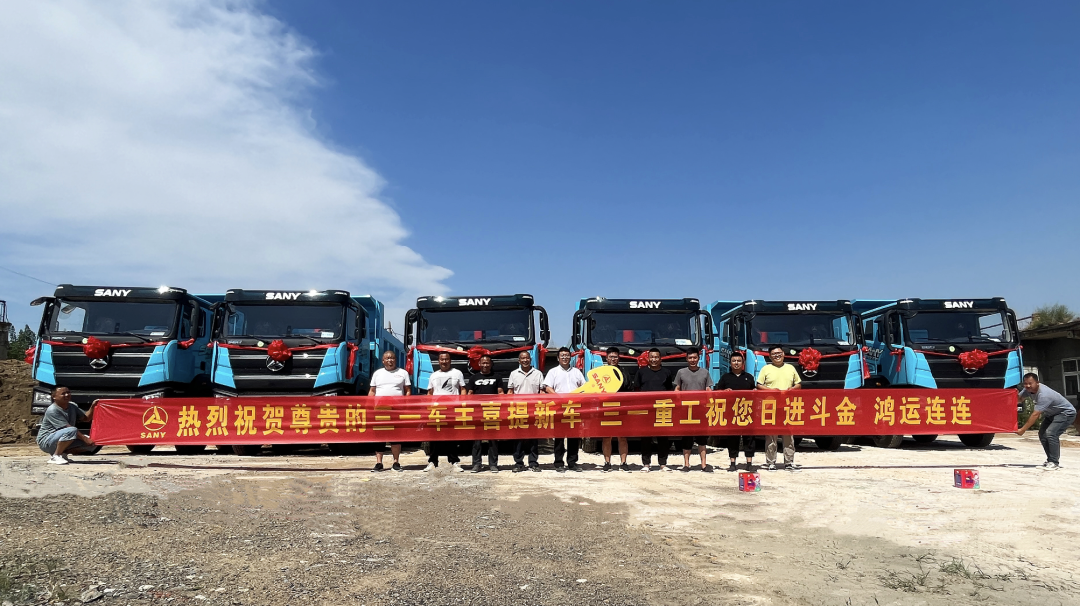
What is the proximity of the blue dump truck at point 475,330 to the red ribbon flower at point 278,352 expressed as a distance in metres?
2.08

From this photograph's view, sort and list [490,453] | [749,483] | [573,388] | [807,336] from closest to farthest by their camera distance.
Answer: [749,483] < [490,453] < [573,388] < [807,336]

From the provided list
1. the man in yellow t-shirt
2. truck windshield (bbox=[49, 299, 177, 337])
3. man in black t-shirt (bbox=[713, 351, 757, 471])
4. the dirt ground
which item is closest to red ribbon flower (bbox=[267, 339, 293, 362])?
truck windshield (bbox=[49, 299, 177, 337])

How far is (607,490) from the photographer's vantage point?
27.2 ft

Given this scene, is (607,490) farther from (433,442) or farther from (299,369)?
(299,369)

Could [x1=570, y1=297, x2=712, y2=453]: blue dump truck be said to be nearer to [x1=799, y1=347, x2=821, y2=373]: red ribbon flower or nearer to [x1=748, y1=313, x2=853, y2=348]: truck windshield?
[x1=748, y1=313, x2=853, y2=348]: truck windshield

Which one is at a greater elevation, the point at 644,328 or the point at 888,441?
the point at 644,328

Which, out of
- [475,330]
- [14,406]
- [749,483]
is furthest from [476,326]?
[14,406]

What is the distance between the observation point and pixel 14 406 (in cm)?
1725

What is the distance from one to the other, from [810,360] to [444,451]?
7.11m

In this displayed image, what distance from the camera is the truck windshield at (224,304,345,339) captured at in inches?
487

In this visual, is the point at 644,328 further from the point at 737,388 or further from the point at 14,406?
the point at 14,406

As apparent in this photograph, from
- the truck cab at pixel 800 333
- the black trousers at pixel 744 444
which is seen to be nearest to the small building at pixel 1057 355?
the truck cab at pixel 800 333

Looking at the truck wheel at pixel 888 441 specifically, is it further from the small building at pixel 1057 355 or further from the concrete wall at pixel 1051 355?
the concrete wall at pixel 1051 355

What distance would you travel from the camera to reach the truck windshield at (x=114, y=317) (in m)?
12.1
